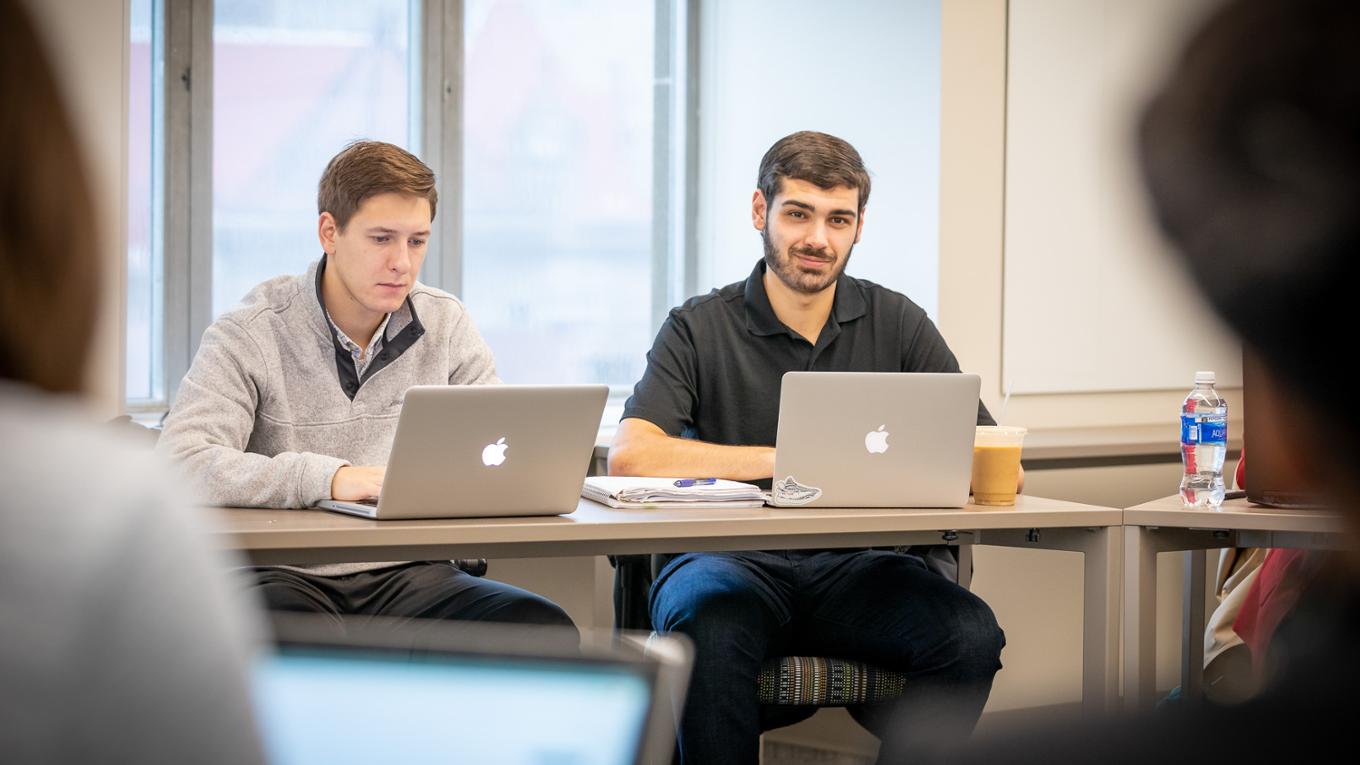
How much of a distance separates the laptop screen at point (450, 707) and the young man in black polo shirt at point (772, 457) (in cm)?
142

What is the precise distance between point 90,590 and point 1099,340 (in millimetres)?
3878

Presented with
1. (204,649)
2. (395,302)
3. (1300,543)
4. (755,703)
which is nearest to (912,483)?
(755,703)

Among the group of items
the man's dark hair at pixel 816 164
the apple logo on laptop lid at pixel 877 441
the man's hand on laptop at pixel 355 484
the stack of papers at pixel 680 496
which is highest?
the man's dark hair at pixel 816 164

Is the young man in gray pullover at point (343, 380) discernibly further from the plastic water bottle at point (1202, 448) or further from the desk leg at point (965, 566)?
the plastic water bottle at point (1202, 448)

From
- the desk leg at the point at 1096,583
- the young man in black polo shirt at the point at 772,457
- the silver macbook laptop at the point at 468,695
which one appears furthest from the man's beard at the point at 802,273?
the silver macbook laptop at the point at 468,695

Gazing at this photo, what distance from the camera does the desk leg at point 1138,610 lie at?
233 centimetres

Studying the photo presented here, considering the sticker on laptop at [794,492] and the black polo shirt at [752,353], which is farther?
the black polo shirt at [752,353]

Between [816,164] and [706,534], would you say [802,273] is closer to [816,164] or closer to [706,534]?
[816,164]

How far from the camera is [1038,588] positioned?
3.74 meters

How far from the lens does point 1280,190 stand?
0.50 metres

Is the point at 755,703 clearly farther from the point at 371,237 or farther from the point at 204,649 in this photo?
the point at 204,649

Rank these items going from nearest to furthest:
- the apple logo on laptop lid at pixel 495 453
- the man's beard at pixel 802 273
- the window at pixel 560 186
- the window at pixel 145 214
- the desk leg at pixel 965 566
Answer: the apple logo on laptop lid at pixel 495 453 → the desk leg at pixel 965 566 → the man's beard at pixel 802 273 → the window at pixel 145 214 → the window at pixel 560 186

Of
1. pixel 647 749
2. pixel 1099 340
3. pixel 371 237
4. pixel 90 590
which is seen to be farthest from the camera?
pixel 1099 340

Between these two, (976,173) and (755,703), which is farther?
(976,173)
